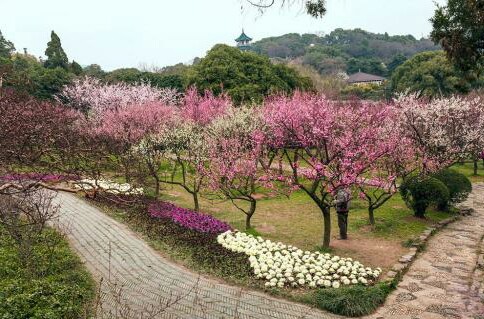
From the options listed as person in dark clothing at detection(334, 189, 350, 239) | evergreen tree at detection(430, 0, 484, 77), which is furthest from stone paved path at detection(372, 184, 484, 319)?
evergreen tree at detection(430, 0, 484, 77)

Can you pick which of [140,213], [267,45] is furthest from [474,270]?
[267,45]

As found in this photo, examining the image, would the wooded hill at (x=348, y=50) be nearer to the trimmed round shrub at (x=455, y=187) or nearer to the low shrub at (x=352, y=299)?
the trimmed round shrub at (x=455, y=187)

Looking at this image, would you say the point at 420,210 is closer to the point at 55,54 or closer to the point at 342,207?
the point at 342,207

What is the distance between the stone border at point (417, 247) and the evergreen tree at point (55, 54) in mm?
48690

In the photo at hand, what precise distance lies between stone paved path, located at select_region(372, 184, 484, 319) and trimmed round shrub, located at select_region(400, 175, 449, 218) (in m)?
1.47

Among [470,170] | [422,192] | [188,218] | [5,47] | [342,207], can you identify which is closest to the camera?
[342,207]

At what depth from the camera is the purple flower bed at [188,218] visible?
1487 centimetres

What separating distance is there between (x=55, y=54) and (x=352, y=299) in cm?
Answer: 5259

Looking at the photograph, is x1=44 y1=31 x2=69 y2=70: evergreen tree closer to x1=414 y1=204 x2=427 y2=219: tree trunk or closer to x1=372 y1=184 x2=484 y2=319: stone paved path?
x1=414 y1=204 x2=427 y2=219: tree trunk

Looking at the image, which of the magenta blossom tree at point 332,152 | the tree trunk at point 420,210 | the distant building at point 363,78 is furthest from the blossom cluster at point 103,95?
the distant building at point 363,78

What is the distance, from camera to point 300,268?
11.3 meters

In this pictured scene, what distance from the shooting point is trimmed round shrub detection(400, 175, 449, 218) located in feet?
52.6

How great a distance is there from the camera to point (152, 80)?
49344mm

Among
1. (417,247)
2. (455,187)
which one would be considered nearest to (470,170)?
(455,187)
